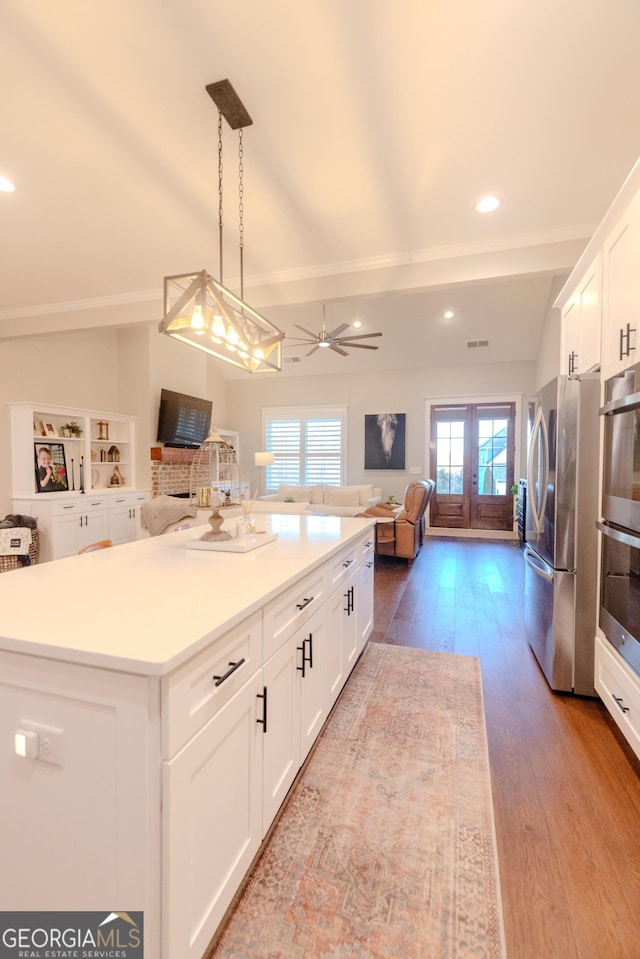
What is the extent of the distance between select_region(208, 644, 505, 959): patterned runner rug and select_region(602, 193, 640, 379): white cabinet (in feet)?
6.21

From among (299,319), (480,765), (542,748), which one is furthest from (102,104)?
(299,319)

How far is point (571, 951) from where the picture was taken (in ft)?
3.80

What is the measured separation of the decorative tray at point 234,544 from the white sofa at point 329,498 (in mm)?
4024

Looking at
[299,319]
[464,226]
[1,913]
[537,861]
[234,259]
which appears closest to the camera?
[1,913]

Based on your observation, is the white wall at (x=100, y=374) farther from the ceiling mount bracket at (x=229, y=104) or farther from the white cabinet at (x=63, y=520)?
the ceiling mount bracket at (x=229, y=104)

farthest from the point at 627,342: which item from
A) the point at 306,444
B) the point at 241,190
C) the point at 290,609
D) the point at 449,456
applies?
the point at 306,444

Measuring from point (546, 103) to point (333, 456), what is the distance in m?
6.91

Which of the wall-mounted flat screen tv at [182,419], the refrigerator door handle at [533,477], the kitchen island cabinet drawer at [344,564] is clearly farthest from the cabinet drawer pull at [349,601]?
the wall-mounted flat screen tv at [182,419]

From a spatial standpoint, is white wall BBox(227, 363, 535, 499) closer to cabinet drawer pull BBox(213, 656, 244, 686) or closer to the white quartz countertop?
the white quartz countertop

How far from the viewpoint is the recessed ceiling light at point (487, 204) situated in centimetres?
263

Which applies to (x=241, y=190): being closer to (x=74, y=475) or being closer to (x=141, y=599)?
(x=141, y=599)

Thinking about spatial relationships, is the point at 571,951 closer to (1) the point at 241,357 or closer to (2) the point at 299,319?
(1) the point at 241,357

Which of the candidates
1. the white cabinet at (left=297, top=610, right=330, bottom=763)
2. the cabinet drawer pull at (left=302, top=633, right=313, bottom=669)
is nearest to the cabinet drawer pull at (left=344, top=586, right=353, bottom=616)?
the white cabinet at (left=297, top=610, right=330, bottom=763)

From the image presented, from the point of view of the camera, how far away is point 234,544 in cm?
197
